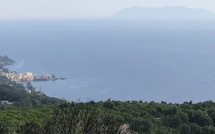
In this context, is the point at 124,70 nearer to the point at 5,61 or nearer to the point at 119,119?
the point at 5,61

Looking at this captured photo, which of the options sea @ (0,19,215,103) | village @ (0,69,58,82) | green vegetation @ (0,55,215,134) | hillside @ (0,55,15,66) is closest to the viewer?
green vegetation @ (0,55,215,134)

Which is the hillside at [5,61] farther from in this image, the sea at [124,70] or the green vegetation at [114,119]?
the green vegetation at [114,119]

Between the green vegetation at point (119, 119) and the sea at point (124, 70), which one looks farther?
the sea at point (124, 70)

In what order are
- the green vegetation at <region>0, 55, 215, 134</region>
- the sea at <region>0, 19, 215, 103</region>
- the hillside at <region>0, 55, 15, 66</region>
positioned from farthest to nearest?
the hillside at <region>0, 55, 15, 66</region>
the sea at <region>0, 19, 215, 103</region>
the green vegetation at <region>0, 55, 215, 134</region>

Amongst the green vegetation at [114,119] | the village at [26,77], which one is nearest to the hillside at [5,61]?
the village at [26,77]

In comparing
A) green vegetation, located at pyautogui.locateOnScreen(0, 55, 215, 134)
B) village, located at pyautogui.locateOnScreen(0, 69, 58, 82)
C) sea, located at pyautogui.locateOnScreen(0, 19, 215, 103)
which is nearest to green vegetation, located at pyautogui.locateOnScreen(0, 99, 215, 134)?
green vegetation, located at pyautogui.locateOnScreen(0, 55, 215, 134)

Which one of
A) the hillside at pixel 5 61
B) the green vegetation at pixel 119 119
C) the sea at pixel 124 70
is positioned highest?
the green vegetation at pixel 119 119

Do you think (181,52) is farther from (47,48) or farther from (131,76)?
(47,48)

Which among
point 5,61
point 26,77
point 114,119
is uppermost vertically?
point 114,119

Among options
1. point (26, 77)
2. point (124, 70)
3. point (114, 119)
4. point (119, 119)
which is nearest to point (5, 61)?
point (26, 77)

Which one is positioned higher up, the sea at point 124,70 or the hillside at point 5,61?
the sea at point 124,70

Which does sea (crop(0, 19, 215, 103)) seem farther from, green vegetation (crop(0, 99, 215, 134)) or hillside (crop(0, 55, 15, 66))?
green vegetation (crop(0, 99, 215, 134))

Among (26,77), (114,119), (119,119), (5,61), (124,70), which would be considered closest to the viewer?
(114,119)
